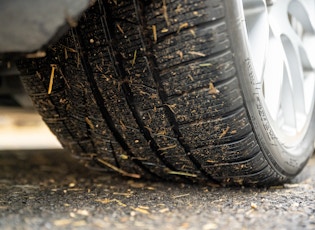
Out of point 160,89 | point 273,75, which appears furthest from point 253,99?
point 273,75

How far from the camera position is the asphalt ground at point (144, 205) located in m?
1.08

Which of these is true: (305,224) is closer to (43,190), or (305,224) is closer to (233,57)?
(233,57)

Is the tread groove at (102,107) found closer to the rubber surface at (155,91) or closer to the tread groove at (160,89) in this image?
the rubber surface at (155,91)

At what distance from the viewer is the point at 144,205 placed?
126cm

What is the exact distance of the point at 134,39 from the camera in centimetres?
122

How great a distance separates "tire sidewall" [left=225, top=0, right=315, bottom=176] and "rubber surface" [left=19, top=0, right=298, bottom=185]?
0.02 m

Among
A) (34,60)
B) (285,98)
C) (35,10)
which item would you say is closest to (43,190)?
(34,60)

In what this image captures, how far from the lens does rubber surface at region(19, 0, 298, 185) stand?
1185 mm

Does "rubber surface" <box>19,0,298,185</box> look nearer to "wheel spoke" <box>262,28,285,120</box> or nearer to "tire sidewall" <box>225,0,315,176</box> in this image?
"tire sidewall" <box>225,0,315,176</box>

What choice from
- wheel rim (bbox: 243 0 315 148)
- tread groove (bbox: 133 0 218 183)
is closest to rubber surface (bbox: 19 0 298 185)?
tread groove (bbox: 133 0 218 183)

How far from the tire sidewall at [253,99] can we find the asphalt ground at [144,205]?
0.32 feet

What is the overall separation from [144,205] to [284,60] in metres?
0.72

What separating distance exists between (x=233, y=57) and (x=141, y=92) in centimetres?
26

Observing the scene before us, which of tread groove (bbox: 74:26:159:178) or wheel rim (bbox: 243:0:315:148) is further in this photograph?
wheel rim (bbox: 243:0:315:148)
